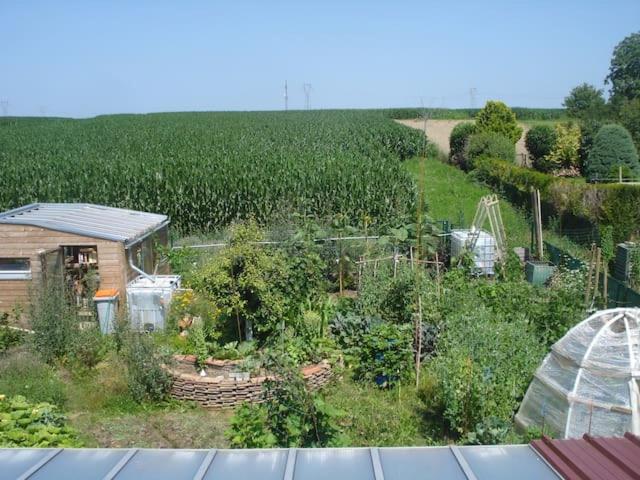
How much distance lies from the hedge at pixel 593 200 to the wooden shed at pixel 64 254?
12932 mm

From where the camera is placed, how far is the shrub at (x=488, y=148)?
34.9m

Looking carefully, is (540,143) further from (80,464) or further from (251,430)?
(80,464)

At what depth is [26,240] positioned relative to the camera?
13.1 metres

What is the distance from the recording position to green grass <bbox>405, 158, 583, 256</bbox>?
792 inches

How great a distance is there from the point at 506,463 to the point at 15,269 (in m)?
11.0

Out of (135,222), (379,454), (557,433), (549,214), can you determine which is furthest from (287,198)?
(379,454)

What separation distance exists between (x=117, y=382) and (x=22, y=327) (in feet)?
11.6

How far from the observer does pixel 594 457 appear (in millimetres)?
4984

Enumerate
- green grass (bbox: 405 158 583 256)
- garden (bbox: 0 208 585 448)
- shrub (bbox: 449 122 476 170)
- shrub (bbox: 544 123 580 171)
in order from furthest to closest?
shrub (bbox: 449 122 476 170) < shrub (bbox: 544 123 580 171) < green grass (bbox: 405 158 583 256) < garden (bbox: 0 208 585 448)

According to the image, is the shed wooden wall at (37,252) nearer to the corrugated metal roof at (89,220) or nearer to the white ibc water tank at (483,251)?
the corrugated metal roof at (89,220)

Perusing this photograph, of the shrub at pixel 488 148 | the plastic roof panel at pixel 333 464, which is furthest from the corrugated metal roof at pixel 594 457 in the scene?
the shrub at pixel 488 148

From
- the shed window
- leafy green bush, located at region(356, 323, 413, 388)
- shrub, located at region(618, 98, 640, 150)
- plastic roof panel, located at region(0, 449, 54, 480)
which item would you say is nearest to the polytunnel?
leafy green bush, located at region(356, 323, 413, 388)

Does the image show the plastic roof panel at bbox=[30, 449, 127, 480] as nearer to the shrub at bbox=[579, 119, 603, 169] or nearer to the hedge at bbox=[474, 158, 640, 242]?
the hedge at bbox=[474, 158, 640, 242]

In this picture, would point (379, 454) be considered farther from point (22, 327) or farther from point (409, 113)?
point (409, 113)
